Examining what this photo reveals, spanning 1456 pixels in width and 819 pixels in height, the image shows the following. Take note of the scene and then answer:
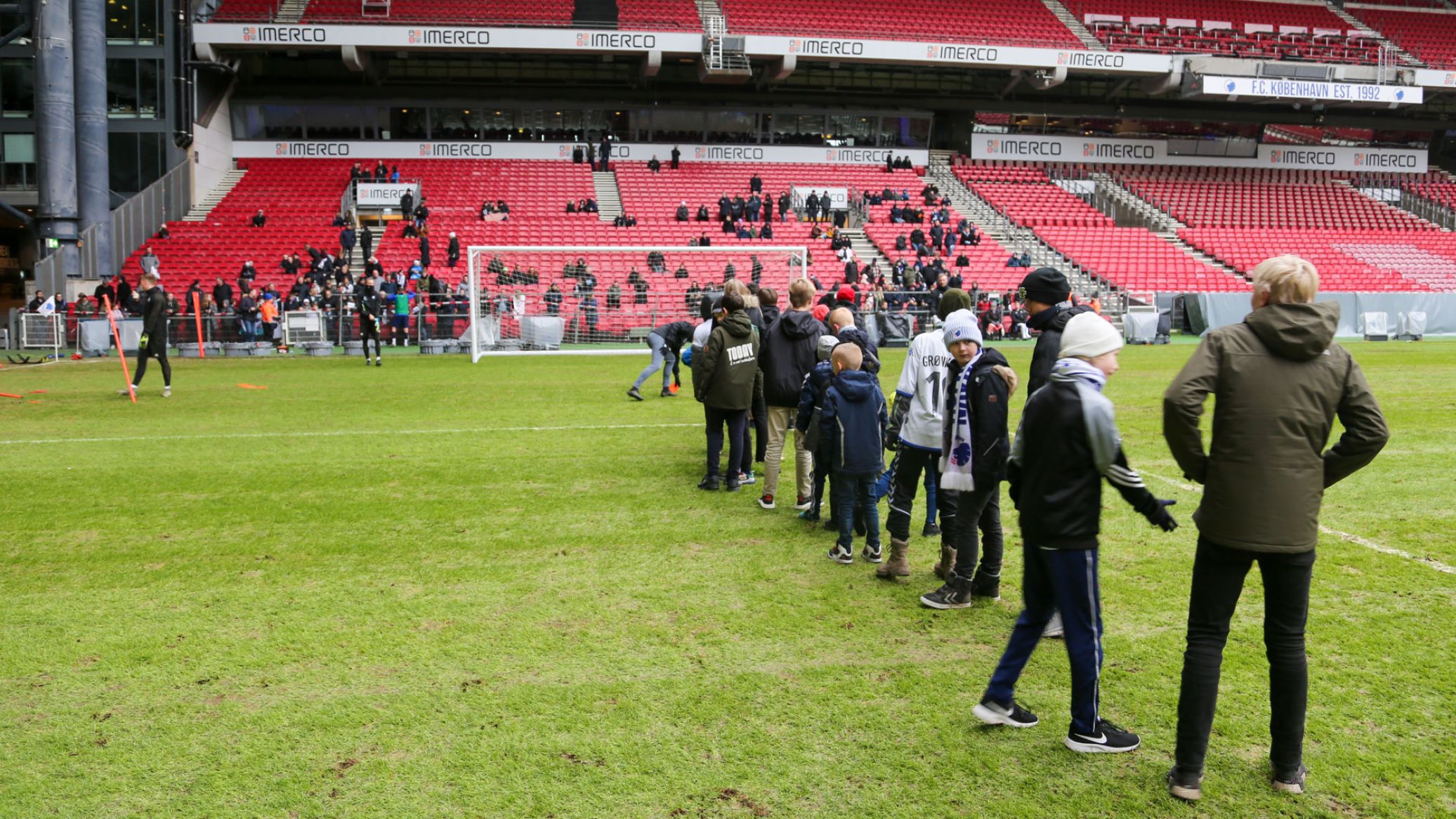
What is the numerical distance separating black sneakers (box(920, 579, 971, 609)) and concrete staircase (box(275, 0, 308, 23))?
37.7 m

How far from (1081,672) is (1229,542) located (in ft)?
2.87

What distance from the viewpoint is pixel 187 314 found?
82.9ft

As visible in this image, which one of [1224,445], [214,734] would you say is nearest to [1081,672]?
[1224,445]

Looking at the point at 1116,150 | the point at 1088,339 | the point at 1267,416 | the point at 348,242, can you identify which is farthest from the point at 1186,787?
the point at 1116,150

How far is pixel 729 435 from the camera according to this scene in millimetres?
9000

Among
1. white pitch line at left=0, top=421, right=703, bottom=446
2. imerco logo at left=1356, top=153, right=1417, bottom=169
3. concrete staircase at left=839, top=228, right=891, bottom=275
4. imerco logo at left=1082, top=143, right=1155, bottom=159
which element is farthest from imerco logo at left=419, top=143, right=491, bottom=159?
imerco logo at left=1356, top=153, right=1417, bottom=169

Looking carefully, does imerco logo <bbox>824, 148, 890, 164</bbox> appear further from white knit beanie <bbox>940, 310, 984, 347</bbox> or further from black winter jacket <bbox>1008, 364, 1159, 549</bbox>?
black winter jacket <bbox>1008, 364, 1159, 549</bbox>

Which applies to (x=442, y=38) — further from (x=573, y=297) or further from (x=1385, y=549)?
(x=1385, y=549)

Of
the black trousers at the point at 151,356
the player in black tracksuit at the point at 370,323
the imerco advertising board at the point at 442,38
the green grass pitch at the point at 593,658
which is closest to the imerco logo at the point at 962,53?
the imerco advertising board at the point at 442,38

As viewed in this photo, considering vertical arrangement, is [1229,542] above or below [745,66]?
below

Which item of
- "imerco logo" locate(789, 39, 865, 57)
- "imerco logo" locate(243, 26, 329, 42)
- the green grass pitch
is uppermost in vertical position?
"imerco logo" locate(789, 39, 865, 57)

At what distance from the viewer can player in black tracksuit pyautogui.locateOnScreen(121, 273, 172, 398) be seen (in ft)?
47.1

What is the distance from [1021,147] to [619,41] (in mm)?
18461

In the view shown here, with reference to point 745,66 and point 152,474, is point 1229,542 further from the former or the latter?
point 745,66
